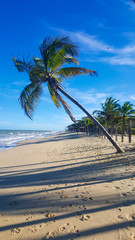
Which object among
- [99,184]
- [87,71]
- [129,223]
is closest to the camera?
[129,223]

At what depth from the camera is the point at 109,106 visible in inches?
961

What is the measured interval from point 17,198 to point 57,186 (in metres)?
1.14

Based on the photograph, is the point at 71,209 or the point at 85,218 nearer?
the point at 85,218

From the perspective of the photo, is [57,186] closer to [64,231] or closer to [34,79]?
[64,231]

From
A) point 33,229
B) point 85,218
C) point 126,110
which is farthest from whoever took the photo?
point 126,110

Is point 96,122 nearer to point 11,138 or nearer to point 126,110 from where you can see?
point 126,110

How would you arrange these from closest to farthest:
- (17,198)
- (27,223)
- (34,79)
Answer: (27,223)
(17,198)
(34,79)

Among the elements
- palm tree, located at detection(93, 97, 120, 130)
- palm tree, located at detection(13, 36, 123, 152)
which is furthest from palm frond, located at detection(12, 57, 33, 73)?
palm tree, located at detection(93, 97, 120, 130)

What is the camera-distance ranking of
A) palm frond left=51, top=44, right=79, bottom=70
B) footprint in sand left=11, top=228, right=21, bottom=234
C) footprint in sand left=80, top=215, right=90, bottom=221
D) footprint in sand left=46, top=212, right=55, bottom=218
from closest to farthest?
footprint in sand left=11, top=228, right=21, bottom=234 → footprint in sand left=80, top=215, right=90, bottom=221 → footprint in sand left=46, top=212, right=55, bottom=218 → palm frond left=51, top=44, right=79, bottom=70

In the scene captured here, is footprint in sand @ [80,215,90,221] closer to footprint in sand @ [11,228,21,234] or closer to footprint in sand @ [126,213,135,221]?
footprint in sand @ [126,213,135,221]

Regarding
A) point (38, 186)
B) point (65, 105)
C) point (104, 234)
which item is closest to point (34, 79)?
point (65, 105)

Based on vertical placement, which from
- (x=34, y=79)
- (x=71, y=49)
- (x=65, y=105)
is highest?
(x=71, y=49)

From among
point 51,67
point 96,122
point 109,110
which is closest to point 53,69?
point 51,67

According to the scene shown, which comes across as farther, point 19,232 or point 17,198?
point 17,198
